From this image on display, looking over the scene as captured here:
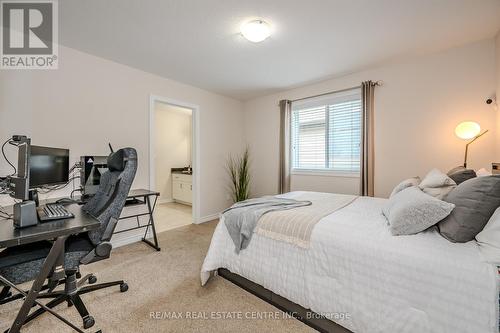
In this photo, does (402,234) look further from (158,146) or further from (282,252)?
(158,146)

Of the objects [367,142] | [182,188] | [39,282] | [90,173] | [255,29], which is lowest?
[39,282]

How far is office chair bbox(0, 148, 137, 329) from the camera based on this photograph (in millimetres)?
1341

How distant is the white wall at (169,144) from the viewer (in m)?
5.48

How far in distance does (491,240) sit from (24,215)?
2.51 metres

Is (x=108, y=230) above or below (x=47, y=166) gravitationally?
below

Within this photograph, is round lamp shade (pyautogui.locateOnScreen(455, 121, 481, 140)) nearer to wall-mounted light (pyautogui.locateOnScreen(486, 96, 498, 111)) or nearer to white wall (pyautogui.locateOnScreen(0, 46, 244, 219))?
wall-mounted light (pyautogui.locateOnScreen(486, 96, 498, 111))

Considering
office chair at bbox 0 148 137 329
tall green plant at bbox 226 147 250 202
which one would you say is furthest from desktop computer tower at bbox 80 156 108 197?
tall green plant at bbox 226 147 250 202

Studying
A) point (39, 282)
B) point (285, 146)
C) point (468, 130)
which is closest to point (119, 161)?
point (39, 282)

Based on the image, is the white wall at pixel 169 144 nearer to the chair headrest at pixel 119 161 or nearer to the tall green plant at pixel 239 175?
the tall green plant at pixel 239 175

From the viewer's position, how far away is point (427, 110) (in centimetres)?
273

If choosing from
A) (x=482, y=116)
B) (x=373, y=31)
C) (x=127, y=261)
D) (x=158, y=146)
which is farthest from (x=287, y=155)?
(x=158, y=146)

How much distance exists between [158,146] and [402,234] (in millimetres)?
5371

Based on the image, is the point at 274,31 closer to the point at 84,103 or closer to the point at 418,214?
the point at 418,214

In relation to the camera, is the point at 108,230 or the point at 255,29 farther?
the point at 255,29
